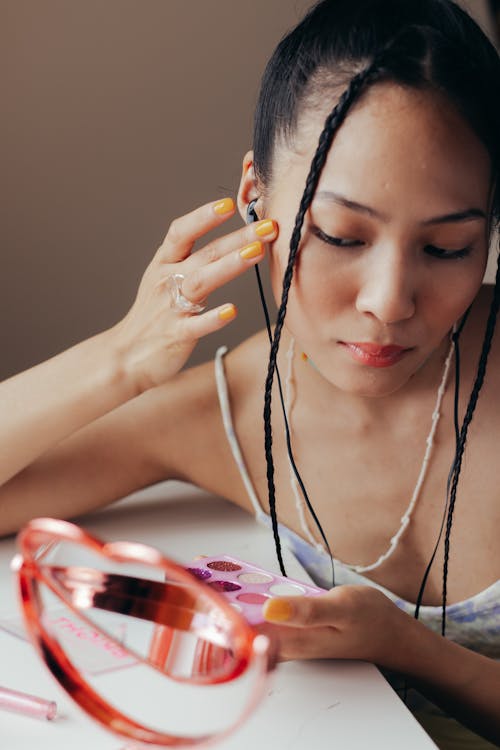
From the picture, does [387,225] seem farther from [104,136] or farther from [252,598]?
[104,136]

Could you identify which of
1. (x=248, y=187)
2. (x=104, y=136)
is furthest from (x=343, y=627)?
(x=104, y=136)

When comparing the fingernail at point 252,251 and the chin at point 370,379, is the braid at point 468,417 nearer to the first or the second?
the chin at point 370,379

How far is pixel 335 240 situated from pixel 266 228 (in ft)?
0.28

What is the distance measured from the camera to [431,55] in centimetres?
72

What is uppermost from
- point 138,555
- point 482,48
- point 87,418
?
point 482,48

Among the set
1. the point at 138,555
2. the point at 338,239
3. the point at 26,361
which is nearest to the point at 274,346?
the point at 338,239

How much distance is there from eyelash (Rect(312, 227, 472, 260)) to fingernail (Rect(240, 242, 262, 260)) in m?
0.08

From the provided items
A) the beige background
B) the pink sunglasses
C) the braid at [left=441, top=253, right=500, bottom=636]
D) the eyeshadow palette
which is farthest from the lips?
the beige background

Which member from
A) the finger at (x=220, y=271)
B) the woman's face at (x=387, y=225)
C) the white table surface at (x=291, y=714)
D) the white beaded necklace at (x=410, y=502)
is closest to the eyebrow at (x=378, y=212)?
the woman's face at (x=387, y=225)

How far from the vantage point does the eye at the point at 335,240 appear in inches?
28.3

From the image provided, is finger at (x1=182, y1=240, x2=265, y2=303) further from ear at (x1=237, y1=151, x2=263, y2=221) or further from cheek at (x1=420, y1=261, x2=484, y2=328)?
cheek at (x1=420, y1=261, x2=484, y2=328)

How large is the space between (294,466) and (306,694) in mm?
359

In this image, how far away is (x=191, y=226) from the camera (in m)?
0.84

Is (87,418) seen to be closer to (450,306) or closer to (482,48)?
(450,306)
